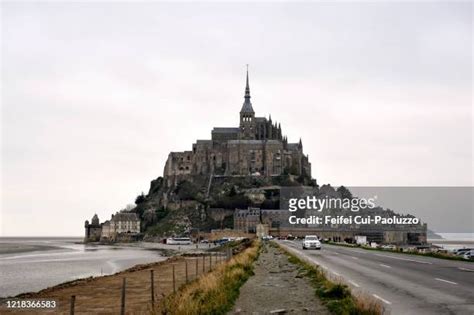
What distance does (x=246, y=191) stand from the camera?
542 ft

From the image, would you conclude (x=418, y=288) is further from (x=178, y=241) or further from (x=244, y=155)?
(x=244, y=155)

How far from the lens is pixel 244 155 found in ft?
558

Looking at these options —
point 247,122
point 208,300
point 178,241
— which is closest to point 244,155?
point 247,122

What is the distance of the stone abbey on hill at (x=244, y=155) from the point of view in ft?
557

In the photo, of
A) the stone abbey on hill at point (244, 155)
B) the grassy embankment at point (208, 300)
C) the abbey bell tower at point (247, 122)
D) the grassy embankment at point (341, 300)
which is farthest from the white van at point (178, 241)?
the grassy embankment at point (341, 300)

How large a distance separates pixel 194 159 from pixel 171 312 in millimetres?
162078

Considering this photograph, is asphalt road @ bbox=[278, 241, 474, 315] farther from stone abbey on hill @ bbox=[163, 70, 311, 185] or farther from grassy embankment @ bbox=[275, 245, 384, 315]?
stone abbey on hill @ bbox=[163, 70, 311, 185]

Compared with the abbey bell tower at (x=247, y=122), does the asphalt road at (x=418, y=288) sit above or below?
below

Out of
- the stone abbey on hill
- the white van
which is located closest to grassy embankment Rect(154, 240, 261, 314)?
the white van

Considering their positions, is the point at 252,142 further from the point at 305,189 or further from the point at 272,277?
the point at 272,277

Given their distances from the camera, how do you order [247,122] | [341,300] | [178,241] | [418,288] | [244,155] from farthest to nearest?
[247,122], [244,155], [178,241], [418,288], [341,300]

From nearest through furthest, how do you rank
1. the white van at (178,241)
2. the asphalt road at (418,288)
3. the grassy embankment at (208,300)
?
1. the asphalt road at (418,288)
2. the grassy embankment at (208,300)
3. the white van at (178,241)

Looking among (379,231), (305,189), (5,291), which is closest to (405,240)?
(379,231)

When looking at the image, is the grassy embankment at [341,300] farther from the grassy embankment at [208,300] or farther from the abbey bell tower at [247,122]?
the abbey bell tower at [247,122]
